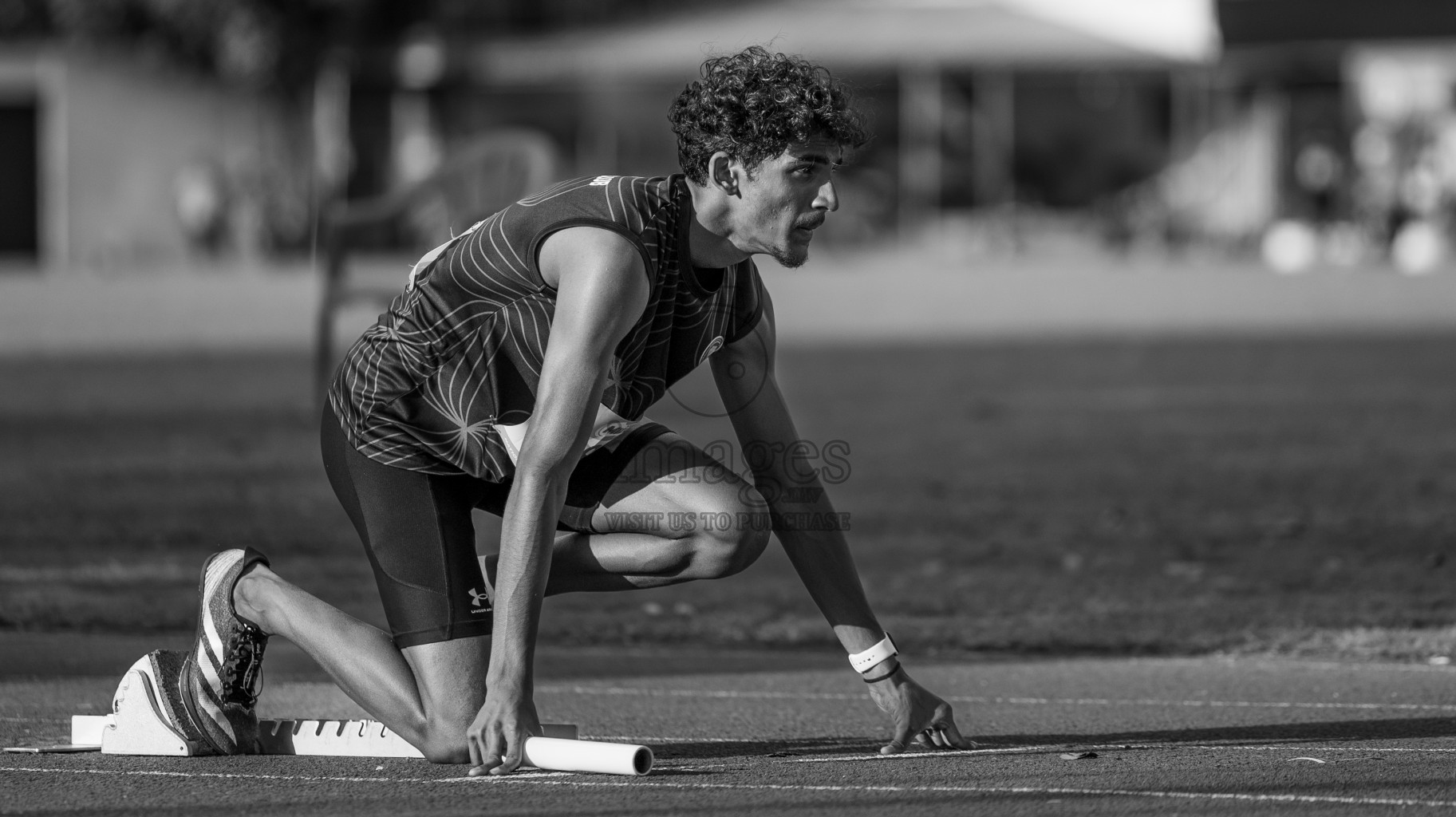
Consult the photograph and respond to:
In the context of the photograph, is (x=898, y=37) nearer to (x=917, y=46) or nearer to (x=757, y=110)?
(x=917, y=46)

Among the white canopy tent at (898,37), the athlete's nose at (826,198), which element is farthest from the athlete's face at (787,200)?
the white canopy tent at (898,37)

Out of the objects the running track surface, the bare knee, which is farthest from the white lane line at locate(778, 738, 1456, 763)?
the bare knee

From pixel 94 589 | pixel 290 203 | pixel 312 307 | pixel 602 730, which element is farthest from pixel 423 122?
pixel 602 730

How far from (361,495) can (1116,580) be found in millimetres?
3388

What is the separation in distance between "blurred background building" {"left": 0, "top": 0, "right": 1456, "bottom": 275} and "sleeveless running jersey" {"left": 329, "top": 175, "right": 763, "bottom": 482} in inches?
922

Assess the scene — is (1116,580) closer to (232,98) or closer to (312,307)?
(312,307)

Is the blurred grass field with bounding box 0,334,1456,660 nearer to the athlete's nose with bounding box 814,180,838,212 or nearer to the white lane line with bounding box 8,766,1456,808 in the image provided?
the white lane line with bounding box 8,766,1456,808

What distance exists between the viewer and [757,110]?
390cm

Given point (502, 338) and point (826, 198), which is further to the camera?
point (502, 338)

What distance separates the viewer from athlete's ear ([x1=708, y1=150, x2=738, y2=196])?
3973 millimetres

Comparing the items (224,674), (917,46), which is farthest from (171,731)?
(917,46)

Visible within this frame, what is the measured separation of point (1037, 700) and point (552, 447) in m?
1.85

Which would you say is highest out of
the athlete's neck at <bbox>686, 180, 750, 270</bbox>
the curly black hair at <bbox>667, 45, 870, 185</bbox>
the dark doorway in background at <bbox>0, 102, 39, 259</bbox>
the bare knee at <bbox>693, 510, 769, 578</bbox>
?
the dark doorway in background at <bbox>0, 102, 39, 259</bbox>

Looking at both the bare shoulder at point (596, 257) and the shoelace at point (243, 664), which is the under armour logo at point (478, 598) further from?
the bare shoulder at point (596, 257)
